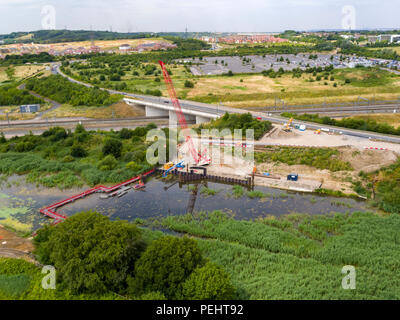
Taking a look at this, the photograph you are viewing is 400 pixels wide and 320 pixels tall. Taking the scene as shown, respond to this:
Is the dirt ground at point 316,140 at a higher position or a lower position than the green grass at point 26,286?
higher

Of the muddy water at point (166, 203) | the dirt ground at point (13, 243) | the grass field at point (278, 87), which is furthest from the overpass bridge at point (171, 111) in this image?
the dirt ground at point (13, 243)

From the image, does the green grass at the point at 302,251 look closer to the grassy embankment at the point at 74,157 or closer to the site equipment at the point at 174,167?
the site equipment at the point at 174,167

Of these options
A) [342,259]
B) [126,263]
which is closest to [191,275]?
[126,263]

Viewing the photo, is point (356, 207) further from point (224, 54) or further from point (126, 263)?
point (224, 54)

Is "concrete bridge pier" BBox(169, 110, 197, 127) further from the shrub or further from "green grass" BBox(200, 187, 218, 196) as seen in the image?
"green grass" BBox(200, 187, 218, 196)

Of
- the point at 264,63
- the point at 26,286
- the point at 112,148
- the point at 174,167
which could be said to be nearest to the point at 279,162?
the point at 174,167

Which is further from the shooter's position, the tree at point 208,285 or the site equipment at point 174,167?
the site equipment at point 174,167
